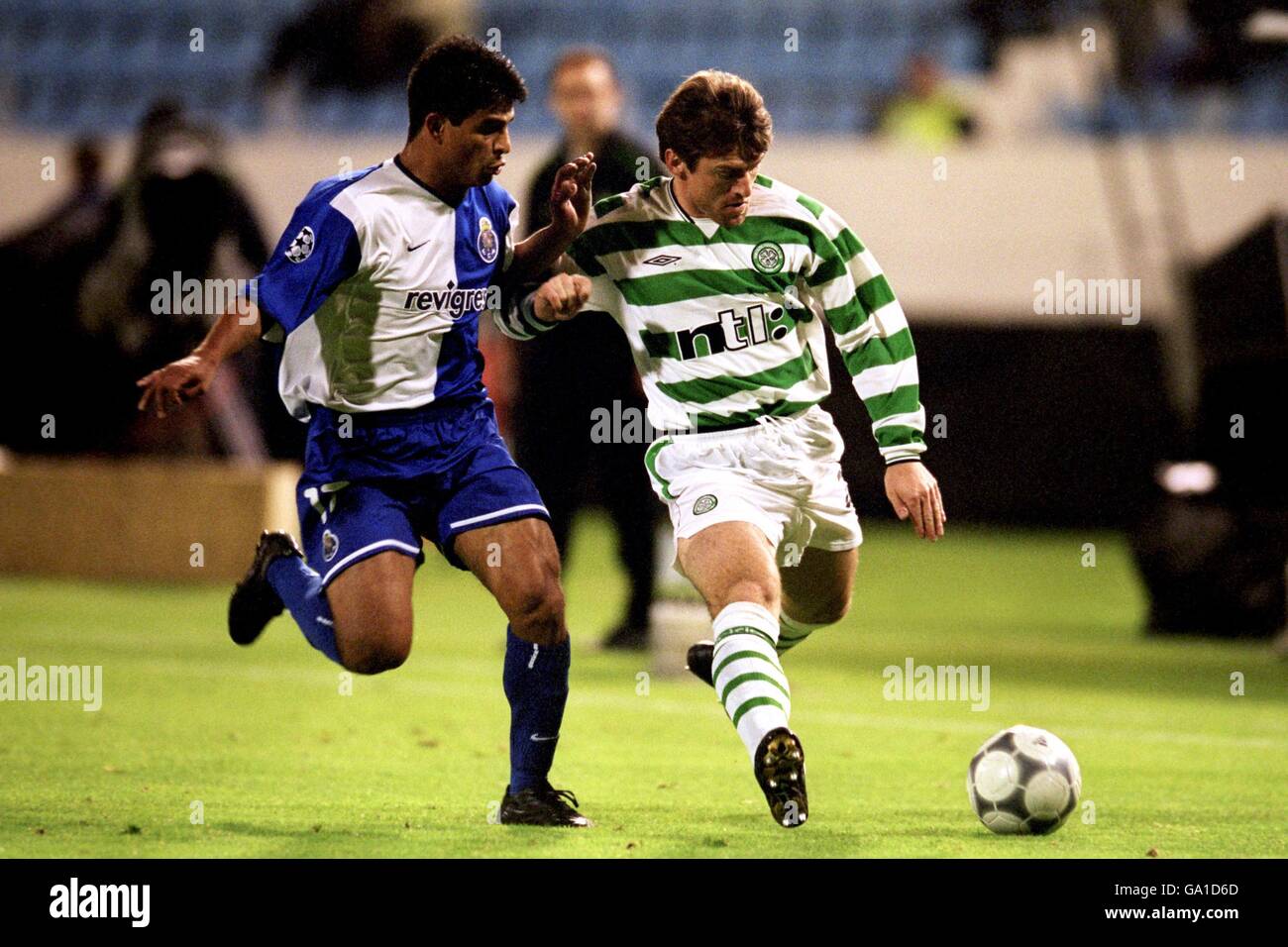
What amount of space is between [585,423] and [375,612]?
140 inches

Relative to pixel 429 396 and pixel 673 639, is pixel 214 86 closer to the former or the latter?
pixel 673 639

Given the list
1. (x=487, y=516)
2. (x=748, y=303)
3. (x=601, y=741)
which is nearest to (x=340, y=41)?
(x=601, y=741)

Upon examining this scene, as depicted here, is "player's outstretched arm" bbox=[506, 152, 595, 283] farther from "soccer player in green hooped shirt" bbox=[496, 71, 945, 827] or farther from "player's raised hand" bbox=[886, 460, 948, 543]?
"player's raised hand" bbox=[886, 460, 948, 543]

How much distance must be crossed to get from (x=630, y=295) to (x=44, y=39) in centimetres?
1470

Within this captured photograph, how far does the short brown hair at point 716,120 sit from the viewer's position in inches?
171

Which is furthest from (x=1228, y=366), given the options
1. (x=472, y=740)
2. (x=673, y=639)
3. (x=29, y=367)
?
(x=29, y=367)

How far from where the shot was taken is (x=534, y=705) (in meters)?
4.49

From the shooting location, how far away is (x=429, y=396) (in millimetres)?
4582

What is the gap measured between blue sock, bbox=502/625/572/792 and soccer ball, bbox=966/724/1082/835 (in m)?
1.02

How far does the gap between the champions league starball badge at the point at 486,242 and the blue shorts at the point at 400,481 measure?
0.38 metres

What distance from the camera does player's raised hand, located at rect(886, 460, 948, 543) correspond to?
14.4 feet
